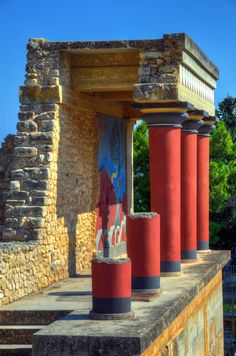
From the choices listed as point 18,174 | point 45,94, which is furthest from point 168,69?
point 18,174

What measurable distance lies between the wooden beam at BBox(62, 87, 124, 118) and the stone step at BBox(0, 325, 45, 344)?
415cm

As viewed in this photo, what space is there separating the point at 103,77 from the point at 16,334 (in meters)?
4.98

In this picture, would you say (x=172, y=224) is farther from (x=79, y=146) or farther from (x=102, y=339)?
(x=102, y=339)

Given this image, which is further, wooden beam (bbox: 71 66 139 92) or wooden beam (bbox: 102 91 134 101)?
wooden beam (bbox: 102 91 134 101)

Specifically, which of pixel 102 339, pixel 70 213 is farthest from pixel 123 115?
pixel 102 339

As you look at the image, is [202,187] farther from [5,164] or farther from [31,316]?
[31,316]

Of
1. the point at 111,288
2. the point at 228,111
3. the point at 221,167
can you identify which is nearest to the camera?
the point at 111,288

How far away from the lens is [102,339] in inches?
314

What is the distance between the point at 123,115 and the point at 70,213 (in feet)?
14.7

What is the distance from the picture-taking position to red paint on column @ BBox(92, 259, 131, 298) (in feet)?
28.4

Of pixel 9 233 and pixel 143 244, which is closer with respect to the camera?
pixel 143 244

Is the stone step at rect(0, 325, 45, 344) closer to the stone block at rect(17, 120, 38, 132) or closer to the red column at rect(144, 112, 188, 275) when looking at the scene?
the red column at rect(144, 112, 188, 275)

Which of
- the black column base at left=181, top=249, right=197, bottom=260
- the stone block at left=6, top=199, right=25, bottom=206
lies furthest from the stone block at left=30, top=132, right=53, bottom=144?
the black column base at left=181, top=249, right=197, bottom=260

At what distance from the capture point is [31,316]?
32.4ft
